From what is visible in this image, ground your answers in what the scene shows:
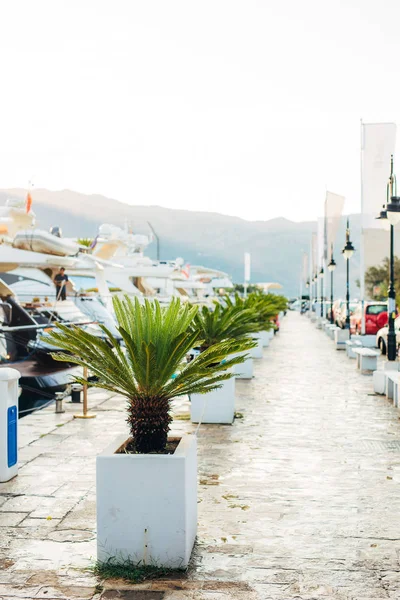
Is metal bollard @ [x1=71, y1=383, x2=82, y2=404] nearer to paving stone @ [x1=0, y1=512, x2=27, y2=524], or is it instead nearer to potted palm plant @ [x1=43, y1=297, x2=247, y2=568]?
paving stone @ [x1=0, y1=512, x2=27, y2=524]

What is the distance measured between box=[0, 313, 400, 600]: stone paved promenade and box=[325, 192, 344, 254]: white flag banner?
2206 centimetres

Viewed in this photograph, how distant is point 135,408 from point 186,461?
24.1 inches

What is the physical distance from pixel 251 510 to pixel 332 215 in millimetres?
28867

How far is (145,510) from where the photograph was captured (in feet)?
15.1

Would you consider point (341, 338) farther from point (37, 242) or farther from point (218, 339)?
point (218, 339)

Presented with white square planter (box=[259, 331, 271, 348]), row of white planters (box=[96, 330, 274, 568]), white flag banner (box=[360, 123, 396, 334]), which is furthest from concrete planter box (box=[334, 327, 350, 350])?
row of white planters (box=[96, 330, 274, 568])

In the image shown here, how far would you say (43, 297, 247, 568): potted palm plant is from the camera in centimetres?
461

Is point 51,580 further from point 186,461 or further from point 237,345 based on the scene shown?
point 237,345

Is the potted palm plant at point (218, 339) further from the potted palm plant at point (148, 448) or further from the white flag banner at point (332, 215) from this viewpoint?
the white flag banner at point (332, 215)

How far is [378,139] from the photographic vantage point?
20.9m

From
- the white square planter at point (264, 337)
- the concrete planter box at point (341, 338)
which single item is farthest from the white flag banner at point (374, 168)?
the white square planter at point (264, 337)

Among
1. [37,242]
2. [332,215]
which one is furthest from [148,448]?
[332,215]

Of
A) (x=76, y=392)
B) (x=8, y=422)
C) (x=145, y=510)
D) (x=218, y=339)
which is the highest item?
(x=218, y=339)

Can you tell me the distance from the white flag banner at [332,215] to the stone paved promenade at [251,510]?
22.1 meters
